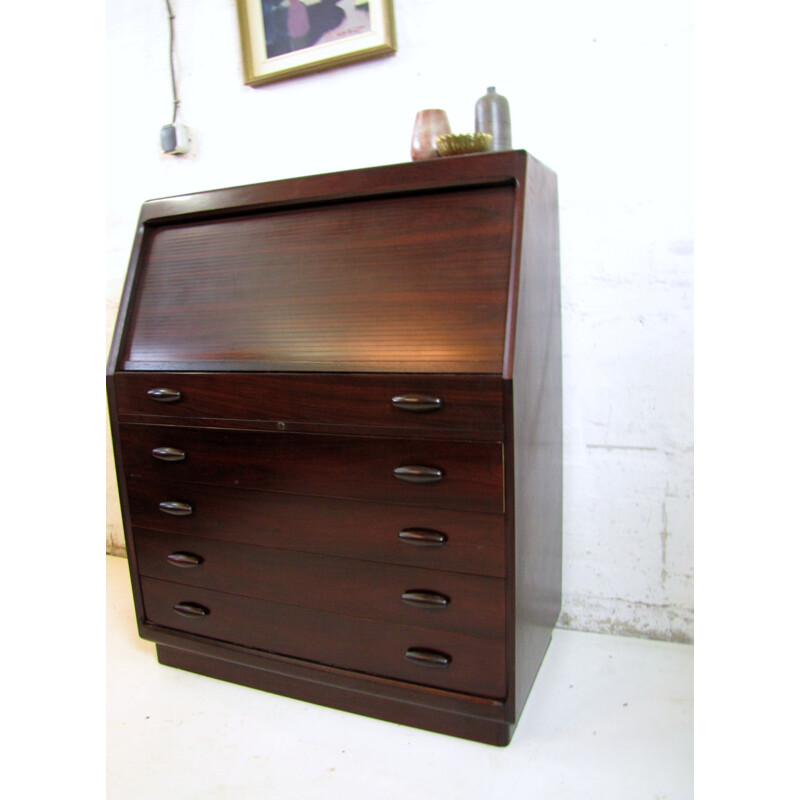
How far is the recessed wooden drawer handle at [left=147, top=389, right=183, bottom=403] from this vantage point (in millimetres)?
1537

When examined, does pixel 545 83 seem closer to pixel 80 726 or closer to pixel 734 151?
pixel 734 151

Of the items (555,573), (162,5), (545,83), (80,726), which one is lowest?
(555,573)

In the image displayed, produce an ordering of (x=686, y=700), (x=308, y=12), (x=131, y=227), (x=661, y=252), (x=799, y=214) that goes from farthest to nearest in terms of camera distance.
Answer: (x=131, y=227) → (x=308, y=12) → (x=661, y=252) → (x=686, y=700) → (x=799, y=214)

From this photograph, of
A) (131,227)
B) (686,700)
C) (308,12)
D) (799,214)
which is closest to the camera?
(799,214)

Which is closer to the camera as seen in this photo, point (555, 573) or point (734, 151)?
point (734, 151)

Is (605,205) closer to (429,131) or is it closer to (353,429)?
(429,131)

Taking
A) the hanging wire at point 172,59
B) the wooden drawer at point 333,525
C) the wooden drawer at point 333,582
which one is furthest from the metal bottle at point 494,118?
the hanging wire at point 172,59

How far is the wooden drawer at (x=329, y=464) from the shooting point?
4.16 feet

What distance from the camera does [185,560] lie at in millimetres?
1631

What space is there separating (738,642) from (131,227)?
8.04 feet

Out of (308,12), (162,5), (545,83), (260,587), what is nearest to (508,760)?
(260,587)

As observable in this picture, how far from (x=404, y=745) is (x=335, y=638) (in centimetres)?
28

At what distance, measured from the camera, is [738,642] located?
683mm

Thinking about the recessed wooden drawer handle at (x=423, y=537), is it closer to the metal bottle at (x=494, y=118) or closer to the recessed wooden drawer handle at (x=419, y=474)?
the recessed wooden drawer handle at (x=419, y=474)
